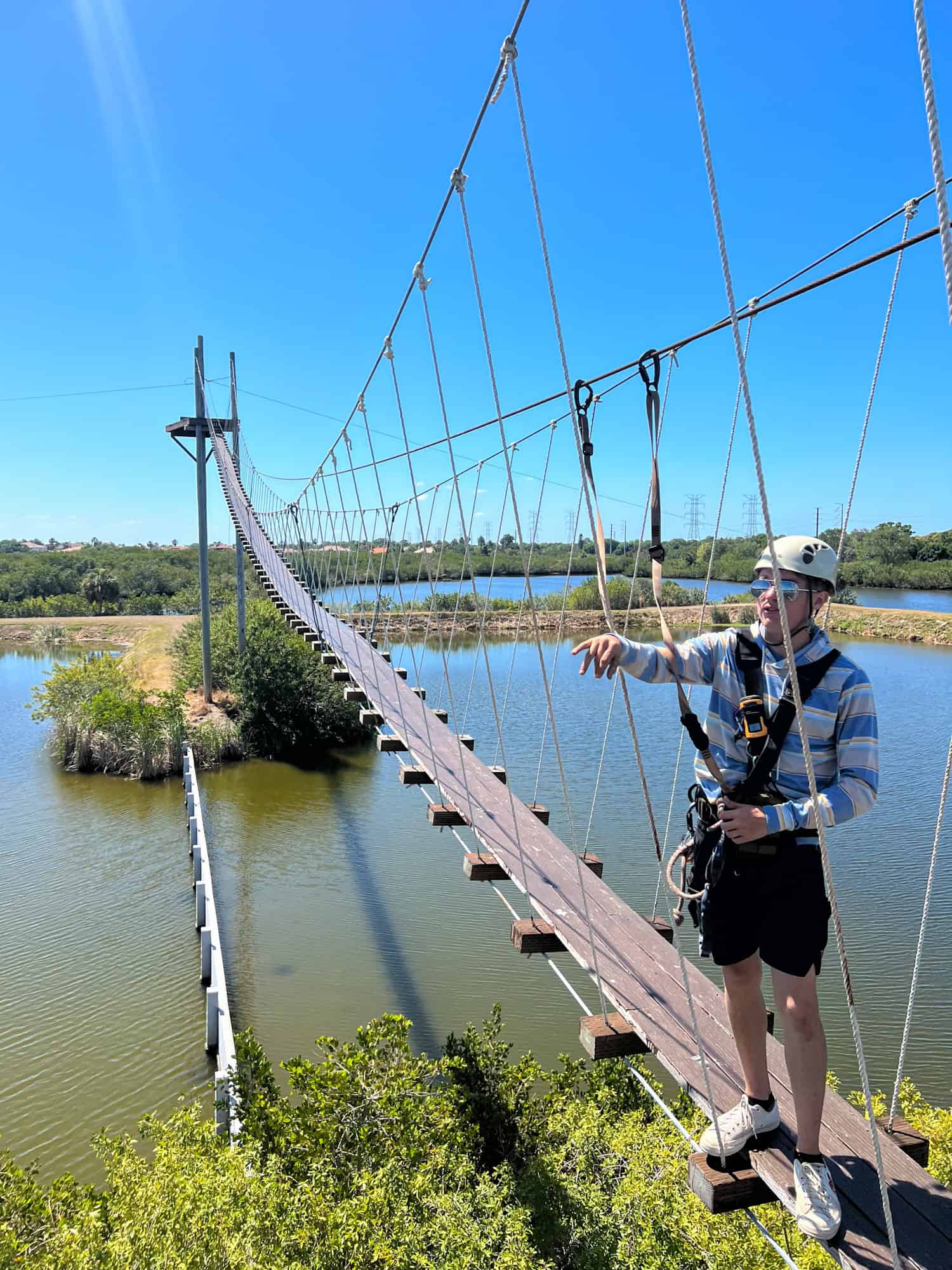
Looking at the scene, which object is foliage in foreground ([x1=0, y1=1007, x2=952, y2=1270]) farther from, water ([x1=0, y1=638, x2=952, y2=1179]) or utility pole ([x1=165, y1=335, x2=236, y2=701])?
utility pole ([x1=165, y1=335, x2=236, y2=701])

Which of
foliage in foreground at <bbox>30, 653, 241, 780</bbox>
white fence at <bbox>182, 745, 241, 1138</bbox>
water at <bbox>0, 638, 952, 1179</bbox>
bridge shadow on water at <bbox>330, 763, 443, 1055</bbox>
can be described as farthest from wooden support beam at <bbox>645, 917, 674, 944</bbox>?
foliage in foreground at <bbox>30, 653, 241, 780</bbox>

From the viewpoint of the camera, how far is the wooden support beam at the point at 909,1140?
137cm

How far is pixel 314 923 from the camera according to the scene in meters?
5.45

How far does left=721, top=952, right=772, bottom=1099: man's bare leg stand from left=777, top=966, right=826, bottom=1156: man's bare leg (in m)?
0.09

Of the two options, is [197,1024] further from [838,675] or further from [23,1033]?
[838,675]

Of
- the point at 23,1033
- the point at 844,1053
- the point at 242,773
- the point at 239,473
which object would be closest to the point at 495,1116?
the point at 844,1053

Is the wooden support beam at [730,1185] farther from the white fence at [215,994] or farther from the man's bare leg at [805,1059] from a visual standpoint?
the white fence at [215,994]

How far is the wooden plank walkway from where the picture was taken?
1.18 meters

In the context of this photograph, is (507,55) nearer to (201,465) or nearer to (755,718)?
(755,718)

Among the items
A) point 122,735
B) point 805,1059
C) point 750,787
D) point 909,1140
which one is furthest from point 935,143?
point 122,735

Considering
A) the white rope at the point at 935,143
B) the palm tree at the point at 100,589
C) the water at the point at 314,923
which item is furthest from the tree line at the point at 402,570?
the white rope at the point at 935,143

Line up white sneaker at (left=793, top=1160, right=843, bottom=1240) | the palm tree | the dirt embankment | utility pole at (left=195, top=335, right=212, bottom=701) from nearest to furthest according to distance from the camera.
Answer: white sneaker at (left=793, top=1160, right=843, bottom=1240), utility pole at (left=195, top=335, right=212, bottom=701), the dirt embankment, the palm tree

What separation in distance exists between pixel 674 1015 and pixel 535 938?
15.9 inches

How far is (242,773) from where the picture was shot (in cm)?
915
